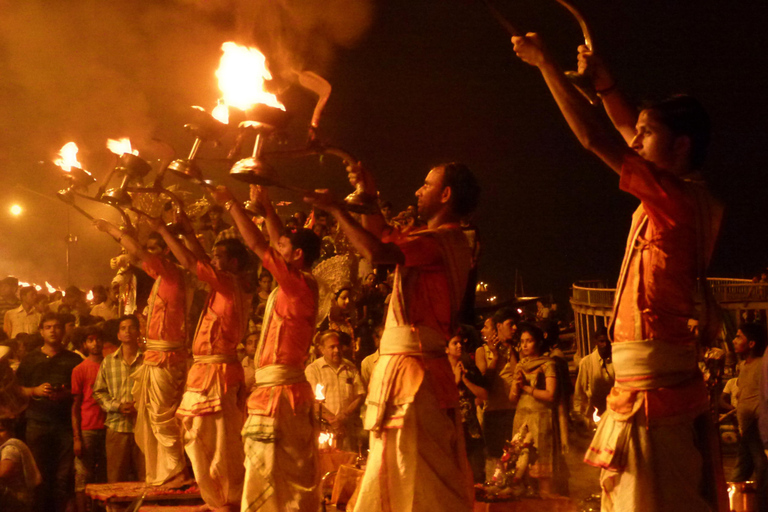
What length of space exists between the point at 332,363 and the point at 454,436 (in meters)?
4.47

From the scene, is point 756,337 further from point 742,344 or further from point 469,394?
point 469,394

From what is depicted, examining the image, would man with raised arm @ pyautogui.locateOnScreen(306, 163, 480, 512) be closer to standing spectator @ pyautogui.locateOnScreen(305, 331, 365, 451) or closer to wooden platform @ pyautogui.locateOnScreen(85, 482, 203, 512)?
wooden platform @ pyautogui.locateOnScreen(85, 482, 203, 512)

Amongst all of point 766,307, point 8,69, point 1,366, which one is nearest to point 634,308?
point 1,366

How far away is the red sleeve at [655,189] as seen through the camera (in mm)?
2826

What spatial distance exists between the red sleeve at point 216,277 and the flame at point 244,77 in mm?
2720

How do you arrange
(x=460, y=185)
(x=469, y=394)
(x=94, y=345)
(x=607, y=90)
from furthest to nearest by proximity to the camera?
(x=94, y=345) → (x=469, y=394) → (x=460, y=185) → (x=607, y=90)

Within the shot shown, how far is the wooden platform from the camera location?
6930 mm

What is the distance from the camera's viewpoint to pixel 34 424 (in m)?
7.63

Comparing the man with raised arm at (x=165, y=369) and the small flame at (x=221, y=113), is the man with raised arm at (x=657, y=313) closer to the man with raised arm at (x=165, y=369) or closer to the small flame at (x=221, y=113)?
the small flame at (x=221, y=113)

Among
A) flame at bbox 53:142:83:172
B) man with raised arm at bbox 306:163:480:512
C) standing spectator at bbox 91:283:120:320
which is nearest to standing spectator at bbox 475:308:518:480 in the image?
man with raised arm at bbox 306:163:480:512

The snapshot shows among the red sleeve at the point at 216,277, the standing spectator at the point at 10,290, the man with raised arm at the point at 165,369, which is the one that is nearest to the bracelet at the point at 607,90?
the red sleeve at the point at 216,277

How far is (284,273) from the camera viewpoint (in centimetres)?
556

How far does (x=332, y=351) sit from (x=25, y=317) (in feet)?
21.4

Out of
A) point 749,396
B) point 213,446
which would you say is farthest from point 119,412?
point 749,396
